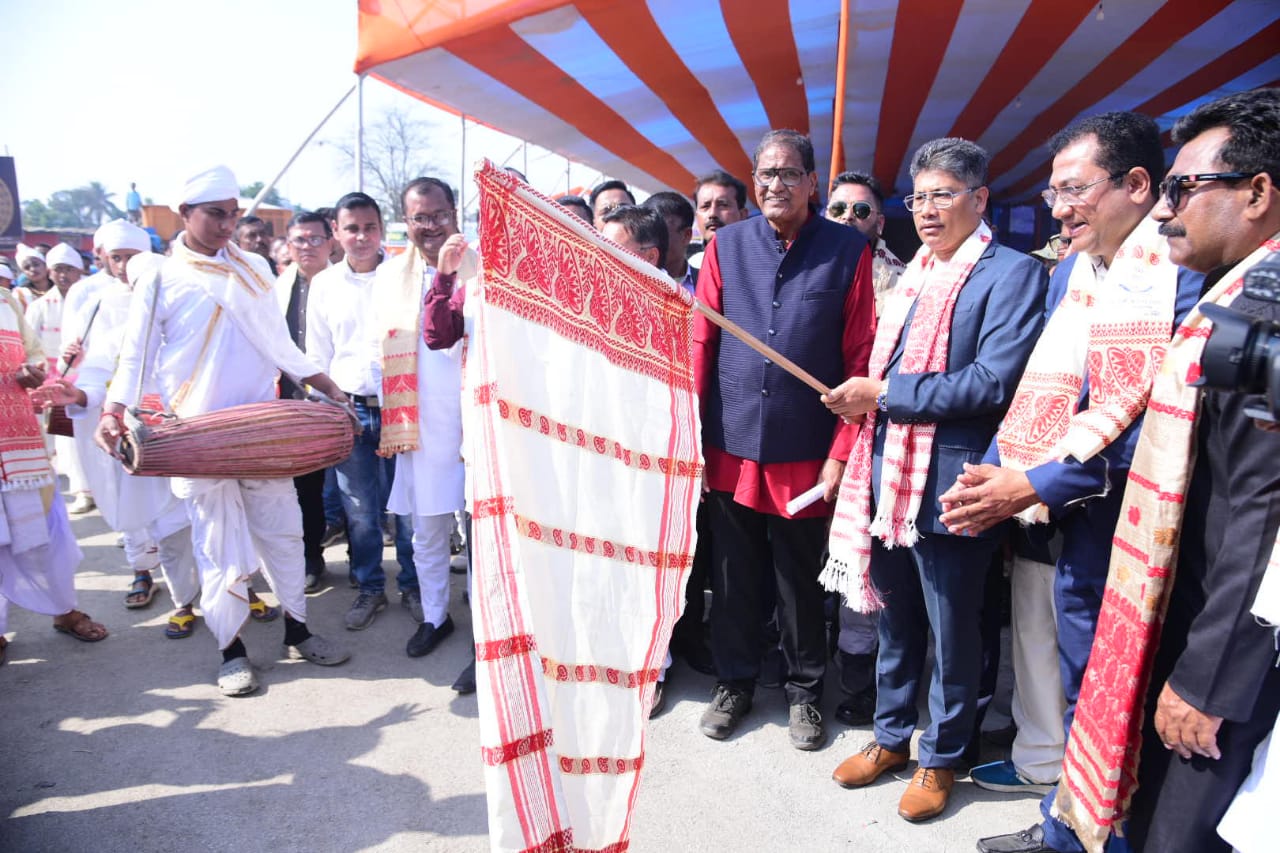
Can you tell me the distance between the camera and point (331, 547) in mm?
5133

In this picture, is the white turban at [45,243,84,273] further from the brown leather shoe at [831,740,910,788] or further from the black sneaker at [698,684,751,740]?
the brown leather shoe at [831,740,910,788]

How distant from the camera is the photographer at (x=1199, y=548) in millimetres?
1372

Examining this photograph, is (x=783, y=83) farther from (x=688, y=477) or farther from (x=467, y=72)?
(x=688, y=477)

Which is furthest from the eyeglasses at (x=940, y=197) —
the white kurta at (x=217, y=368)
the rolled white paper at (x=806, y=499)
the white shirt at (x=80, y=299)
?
the white shirt at (x=80, y=299)

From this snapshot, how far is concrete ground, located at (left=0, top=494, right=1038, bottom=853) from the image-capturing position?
2355 mm

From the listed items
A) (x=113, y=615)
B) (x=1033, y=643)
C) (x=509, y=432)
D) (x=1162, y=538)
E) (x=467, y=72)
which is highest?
(x=467, y=72)

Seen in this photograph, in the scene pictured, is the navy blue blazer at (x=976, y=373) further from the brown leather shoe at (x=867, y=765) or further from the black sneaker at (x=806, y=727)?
the black sneaker at (x=806, y=727)

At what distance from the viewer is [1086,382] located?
6.95ft

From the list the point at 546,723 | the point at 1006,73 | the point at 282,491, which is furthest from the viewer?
the point at 1006,73

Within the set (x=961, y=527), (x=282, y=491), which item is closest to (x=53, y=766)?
(x=282, y=491)

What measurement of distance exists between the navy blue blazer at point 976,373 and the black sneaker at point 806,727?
0.93 metres

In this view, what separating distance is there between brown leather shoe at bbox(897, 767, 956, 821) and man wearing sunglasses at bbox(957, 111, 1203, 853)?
19 centimetres

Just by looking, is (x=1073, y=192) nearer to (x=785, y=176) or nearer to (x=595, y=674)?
(x=785, y=176)

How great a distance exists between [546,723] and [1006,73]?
6.19m
